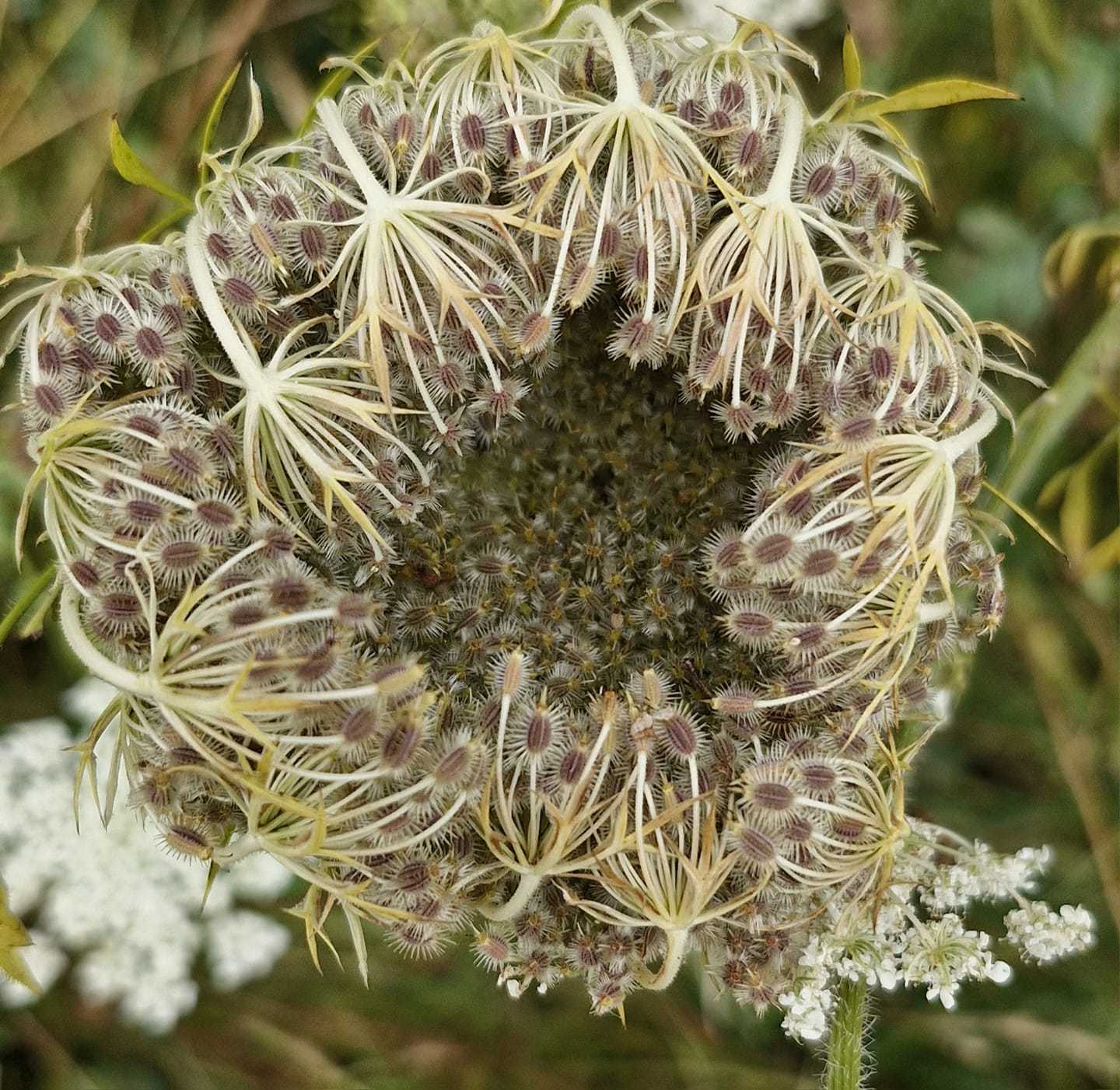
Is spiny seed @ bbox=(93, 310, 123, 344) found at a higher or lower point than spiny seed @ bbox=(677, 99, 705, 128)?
higher

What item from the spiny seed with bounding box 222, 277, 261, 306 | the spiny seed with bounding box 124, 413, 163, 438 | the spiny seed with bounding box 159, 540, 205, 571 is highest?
the spiny seed with bounding box 222, 277, 261, 306

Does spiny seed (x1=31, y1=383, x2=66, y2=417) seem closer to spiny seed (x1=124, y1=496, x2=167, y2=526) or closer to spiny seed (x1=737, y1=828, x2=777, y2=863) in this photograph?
spiny seed (x1=124, y1=496, x2=167, y2=526)

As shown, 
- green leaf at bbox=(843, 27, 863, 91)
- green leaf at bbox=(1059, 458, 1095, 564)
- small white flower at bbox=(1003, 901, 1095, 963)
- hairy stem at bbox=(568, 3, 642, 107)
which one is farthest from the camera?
green leaf at bbox=(1059, 458, 1095, 564)

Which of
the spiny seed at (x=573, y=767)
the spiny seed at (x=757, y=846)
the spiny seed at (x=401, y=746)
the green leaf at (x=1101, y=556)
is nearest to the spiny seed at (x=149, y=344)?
the spiny seed at (x=401, y=746)

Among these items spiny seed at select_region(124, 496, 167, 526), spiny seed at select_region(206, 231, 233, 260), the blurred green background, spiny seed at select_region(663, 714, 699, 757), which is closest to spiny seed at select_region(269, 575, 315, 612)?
spiny seed at select_region(124, 496, 167, 526)

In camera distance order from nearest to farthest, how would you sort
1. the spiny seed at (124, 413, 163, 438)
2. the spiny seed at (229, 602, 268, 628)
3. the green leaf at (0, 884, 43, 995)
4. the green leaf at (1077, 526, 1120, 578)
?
the spiny seed at (229, 602, 268, 628), the spiny seed at (124, 413, 163, 438), the green leaf at (0, 884, 43, 995), the green leaf at (1077, 526, 1120, 578)

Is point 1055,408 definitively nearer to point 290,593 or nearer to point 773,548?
point 773,548

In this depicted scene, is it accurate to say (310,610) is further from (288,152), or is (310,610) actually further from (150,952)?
(150,952)
